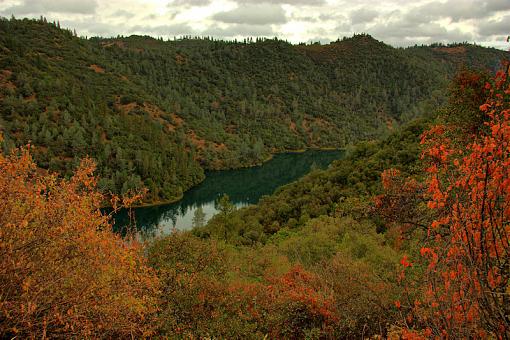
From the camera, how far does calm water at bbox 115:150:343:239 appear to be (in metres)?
74.8

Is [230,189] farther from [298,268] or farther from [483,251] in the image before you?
[483,251]

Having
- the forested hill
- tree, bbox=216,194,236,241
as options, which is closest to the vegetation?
tree, bbox=216,194,236,241

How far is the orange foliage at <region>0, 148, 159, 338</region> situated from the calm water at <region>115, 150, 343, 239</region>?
5147 centimetres

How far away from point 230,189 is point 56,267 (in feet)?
307

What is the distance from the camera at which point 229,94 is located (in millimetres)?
187375

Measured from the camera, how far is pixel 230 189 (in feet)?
336

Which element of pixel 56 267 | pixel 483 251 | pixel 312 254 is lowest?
pixel 312 254

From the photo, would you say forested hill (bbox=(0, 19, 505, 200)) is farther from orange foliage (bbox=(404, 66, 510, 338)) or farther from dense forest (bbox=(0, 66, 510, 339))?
orange foliage (bbox=(404, 66, 510, 338))

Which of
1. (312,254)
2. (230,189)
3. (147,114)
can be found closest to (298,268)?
(312,254)

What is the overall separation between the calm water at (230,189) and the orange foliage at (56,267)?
51471 mm

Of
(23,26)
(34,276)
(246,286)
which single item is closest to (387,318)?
(246,286)

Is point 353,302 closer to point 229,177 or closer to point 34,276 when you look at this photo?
point 34,276

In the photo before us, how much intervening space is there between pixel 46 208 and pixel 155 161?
88.2 m

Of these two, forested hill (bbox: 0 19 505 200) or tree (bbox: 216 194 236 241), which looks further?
forested hill (bbox: 0 19 505 200)
